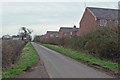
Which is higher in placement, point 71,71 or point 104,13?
point 104,13

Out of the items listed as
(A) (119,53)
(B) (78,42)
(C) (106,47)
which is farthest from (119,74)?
(B) (78,42)

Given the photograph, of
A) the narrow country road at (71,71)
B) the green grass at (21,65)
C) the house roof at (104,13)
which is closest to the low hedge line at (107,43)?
the narrow country road at (71,71)

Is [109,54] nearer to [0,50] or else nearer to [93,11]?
[0,50]

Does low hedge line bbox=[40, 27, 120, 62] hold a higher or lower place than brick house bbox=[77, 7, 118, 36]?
lower

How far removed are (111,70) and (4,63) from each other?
27.3 ft

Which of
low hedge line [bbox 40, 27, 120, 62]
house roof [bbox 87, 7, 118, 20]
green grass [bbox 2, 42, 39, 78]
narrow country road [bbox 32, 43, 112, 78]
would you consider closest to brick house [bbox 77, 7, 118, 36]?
house roof [bbox 87, 7, 118, 20]

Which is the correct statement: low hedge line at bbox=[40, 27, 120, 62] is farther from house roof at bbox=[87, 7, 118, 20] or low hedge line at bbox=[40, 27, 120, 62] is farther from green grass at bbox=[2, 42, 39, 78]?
house roof at bbox=[87, 7, 118, 20]

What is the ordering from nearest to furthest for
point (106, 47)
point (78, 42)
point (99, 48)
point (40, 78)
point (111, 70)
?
point (40, 78)
point (111, 70)
point (106, 47)
point (99, 48)
point (78, 42)

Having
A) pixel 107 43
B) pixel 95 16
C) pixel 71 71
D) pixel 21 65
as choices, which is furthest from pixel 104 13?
pixel 71 71

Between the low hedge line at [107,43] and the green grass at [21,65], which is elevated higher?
the low hedge line at [107,43]

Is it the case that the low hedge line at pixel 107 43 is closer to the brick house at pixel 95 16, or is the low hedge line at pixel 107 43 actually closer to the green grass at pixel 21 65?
the green grass at pixel 21 65

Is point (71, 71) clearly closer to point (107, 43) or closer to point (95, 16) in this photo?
point (107, 43)

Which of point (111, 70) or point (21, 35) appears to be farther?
point (21, 35)

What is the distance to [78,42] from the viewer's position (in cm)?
3077
